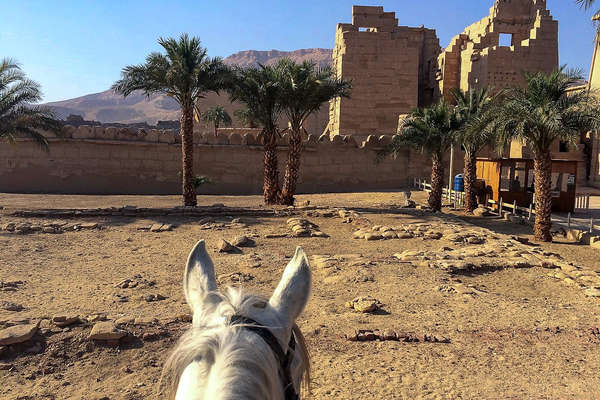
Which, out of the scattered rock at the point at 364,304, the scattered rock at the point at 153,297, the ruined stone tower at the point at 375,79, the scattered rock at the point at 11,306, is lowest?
the scattered rock at the point at 153,297

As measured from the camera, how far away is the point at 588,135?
2522cm

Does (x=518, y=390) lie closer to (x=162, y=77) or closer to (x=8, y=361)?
(x=8, y=361)

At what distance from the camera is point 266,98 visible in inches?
618

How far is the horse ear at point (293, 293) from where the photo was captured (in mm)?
1686

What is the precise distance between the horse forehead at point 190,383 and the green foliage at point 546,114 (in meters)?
12.0

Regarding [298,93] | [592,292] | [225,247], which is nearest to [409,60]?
[298,93]

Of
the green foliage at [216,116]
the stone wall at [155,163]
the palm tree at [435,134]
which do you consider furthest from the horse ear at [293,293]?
the green foliage at [216,116]

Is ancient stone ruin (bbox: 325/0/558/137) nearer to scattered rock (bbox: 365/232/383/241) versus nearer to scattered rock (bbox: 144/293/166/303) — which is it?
scattered rock (bbox: 365/232/383/241)

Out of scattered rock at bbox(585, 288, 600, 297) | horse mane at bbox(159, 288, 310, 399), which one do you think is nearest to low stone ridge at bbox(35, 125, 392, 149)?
scattered rock at bbox(585, 288, 600, 297)

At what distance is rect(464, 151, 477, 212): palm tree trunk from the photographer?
16.8 meters

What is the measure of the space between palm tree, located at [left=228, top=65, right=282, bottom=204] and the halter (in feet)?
45.9

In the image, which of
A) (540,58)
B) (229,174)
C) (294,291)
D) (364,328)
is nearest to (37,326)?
(364,328)

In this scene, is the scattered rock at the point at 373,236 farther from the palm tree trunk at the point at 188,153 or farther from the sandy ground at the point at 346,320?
the palm tree trunk at the point at 188,153

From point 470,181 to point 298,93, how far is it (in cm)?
700
